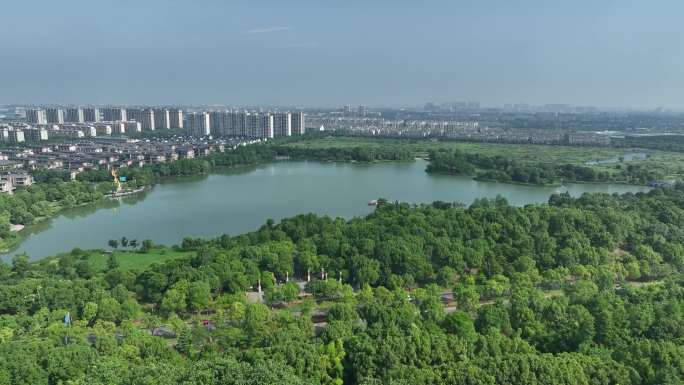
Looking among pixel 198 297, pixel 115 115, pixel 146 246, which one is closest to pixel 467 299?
pixel 198 297

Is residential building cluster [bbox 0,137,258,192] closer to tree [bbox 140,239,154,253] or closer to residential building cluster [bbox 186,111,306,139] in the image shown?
residential building cluster [bbox 186,111,306,139]

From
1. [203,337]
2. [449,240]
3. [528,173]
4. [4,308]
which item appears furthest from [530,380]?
[528,173]

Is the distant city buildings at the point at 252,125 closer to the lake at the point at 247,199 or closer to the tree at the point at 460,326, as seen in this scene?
the lake at the point at 247,199

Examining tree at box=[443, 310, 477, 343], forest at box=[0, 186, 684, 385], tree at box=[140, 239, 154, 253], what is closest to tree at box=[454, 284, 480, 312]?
forest at box=[0, 186, 684, 385]

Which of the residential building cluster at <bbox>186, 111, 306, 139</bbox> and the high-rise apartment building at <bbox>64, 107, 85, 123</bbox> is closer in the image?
the residential building cluster at <bbox>186, 111, 306, 139</bbox>

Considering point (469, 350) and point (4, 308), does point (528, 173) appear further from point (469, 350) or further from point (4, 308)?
point (4, 308)
